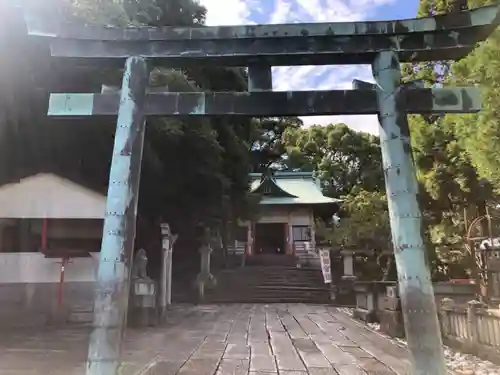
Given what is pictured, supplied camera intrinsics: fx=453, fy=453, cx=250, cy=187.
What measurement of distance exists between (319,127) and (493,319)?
26.1m

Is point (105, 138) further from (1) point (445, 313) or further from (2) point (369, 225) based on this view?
(2) point (369, 225)

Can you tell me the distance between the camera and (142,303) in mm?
10125

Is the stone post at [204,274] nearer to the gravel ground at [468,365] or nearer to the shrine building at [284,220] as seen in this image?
the shrine building at [284,220]

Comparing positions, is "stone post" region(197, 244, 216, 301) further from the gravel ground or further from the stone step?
the gravel ground

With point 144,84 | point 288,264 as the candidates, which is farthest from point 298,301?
point 144,84

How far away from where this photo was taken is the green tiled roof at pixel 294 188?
86.8 feet

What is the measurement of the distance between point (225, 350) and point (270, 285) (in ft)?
42.7

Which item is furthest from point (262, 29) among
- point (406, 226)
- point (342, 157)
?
point (342, 157)

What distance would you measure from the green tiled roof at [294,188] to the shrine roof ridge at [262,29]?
22.2m

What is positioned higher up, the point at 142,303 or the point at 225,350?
the point at 142,303

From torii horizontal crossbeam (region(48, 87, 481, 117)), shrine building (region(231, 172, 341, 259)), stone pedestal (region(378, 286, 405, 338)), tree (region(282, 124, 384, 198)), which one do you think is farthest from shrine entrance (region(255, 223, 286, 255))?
torii horizontal crossbeam (region(48, 87, 481, 117))

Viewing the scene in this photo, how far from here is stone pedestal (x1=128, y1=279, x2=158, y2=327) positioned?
32.8 ft

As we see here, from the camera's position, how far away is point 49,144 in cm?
951

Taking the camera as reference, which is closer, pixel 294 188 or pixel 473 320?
pixel 473 320
